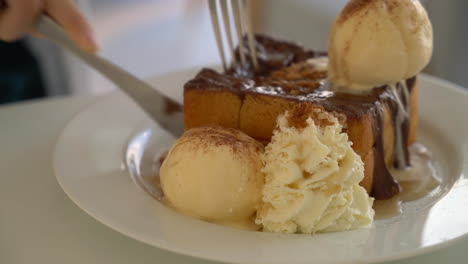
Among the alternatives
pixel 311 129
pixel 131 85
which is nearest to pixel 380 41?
pixel 311 129

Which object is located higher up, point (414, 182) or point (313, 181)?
point (313, 181)

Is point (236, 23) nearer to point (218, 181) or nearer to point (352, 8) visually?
point (352, 8)

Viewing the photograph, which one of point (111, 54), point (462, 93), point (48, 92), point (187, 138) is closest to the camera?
point (187, 138)

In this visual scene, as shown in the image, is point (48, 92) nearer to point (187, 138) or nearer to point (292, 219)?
point (187, 138)

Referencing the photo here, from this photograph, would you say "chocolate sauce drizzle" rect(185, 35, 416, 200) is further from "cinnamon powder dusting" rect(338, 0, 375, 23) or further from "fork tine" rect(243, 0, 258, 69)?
"cinnamon powder dusting" rect(338, 0, 375, 23)

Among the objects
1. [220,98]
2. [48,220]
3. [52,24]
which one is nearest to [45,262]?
[48,220]

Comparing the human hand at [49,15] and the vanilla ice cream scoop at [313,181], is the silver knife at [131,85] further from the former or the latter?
the vanilla ice cream scoop at [313,181]

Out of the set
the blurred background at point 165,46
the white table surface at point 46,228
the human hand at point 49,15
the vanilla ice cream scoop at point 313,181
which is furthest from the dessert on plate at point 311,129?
the blurred background at point 165,46

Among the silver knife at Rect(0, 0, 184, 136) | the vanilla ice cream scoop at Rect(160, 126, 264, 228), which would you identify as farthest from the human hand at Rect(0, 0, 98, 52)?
the vanilla ice cream scoop at Rect(160, 126, 264, 228)
